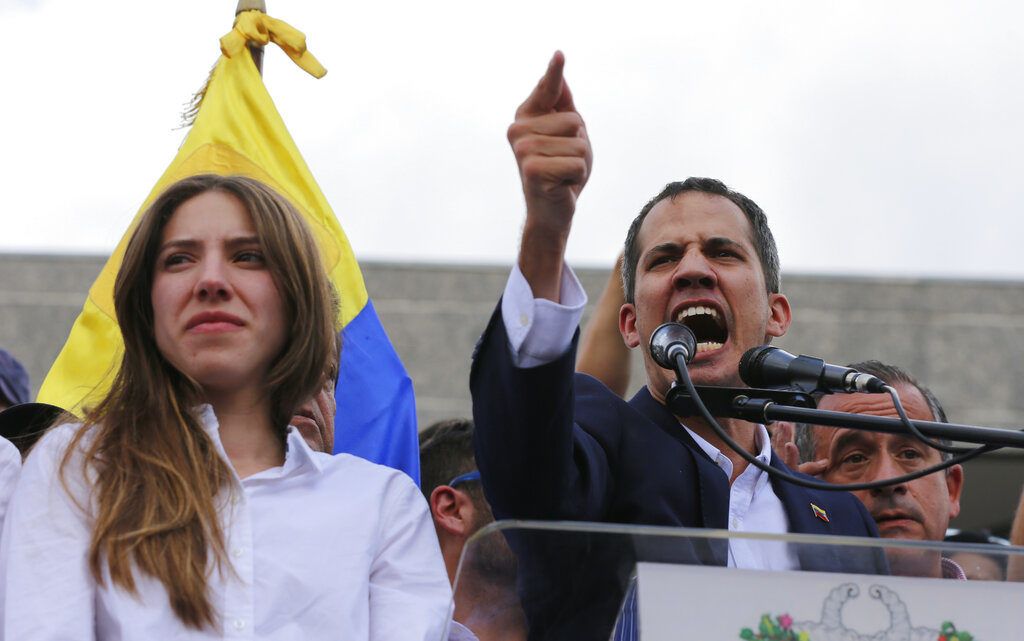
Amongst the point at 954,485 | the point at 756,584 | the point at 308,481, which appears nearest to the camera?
the point at 756,584

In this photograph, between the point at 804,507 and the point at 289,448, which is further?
the point at 804,507

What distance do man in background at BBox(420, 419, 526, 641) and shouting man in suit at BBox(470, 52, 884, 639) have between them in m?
0.03

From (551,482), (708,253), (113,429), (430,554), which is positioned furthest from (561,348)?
(708,253)

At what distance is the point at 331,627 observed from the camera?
2338mm

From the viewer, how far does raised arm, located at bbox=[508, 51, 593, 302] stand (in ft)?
7.85

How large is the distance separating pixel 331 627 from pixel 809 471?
6.17ft

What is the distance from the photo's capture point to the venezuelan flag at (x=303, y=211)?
4.30m

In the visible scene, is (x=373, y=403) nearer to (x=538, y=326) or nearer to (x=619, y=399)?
(x=619, y=399)

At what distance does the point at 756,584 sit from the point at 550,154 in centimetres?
79

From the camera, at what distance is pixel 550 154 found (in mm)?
2396

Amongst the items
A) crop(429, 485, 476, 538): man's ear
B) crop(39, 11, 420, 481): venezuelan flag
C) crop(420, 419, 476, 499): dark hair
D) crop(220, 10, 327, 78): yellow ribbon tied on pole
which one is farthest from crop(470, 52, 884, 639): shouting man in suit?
crop(220, 10, 327, 78): yellow ribbon tied on pole

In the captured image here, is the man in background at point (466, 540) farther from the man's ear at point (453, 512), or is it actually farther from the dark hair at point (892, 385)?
the dark hair at point (892, 385)

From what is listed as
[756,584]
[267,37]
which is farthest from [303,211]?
[756,584]

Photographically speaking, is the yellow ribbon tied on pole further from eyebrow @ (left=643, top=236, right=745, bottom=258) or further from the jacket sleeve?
the jacket sleeve
